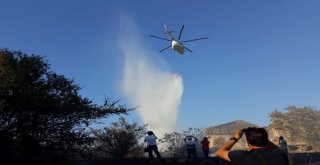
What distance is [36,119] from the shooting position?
71.6ft

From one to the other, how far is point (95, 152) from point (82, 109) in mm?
3265

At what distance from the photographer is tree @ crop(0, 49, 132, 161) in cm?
2052

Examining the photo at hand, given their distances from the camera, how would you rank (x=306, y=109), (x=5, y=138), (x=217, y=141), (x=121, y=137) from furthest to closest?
1. (x=217, y=141)
2. (x=306, y=109)
3. (x=121, y=137)
4. (x=5, y=138)

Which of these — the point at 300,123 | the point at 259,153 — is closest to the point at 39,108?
the point at 259,153

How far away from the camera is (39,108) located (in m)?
21.5

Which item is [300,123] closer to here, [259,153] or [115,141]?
[115,141]

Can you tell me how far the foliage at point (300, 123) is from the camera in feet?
212

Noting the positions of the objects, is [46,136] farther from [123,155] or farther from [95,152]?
[123,155]

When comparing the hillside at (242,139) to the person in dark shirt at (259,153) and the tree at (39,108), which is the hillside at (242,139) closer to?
the tree at (39,108)

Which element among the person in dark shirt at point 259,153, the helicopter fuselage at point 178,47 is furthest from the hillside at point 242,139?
the person in dark shirt at point 259,153

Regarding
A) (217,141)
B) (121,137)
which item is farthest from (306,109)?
(121,137)

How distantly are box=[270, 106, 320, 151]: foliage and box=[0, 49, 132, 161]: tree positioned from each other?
4758 centimetres

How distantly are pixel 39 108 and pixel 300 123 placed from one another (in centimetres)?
5783

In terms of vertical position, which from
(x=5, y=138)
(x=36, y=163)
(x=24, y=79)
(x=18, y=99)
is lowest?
(x=36, y=163)
